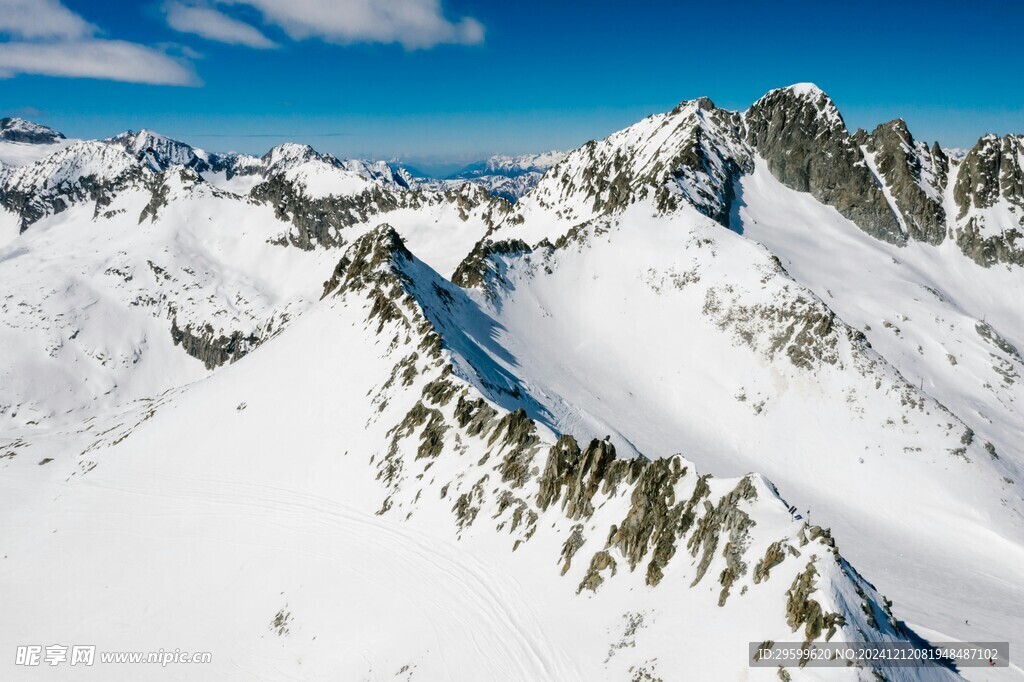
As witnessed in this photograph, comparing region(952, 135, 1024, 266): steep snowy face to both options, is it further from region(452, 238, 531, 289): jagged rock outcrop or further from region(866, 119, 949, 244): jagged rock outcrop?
region(452, 238, 531, 289): jagged rock outcrop

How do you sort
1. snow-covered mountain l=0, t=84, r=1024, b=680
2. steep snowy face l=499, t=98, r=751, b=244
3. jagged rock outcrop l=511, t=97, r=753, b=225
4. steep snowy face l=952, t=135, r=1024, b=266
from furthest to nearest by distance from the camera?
steep snowy face l=952, t=135, r=1024, b=266
steep snowy face l=499, t=98, r=751, b=244
jagged rock outcrop l=511, t=97, r=753, b=225
snow-covered mountain l=0, t=84, r=1024, b=680

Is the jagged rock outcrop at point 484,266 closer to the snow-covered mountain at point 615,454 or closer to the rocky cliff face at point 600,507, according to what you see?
the snow-covered mountain at point 615,454

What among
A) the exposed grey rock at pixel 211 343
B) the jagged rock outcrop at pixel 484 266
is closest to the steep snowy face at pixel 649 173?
the jagged rock outcrop at pixel 484 266

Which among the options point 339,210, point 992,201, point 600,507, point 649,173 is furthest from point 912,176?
point 339,210

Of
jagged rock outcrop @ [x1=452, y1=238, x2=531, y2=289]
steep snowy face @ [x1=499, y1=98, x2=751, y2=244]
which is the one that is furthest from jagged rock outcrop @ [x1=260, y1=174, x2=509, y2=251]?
jagged rock outcrop @ [x1=452, y1=238, x2=531, y2=289]

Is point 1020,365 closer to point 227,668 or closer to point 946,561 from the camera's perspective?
point 946,561

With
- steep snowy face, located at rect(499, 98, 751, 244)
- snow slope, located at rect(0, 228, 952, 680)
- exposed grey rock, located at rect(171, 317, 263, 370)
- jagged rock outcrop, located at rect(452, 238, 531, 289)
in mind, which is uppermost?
steep snowy face, located at rect(499, 98, 751, 244)

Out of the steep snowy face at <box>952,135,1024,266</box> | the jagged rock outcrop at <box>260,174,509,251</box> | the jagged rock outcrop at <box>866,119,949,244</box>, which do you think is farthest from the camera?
the jagged rock outcrop at <box>260,174,509,251</box>

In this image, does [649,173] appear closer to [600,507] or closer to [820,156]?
[820,156]
